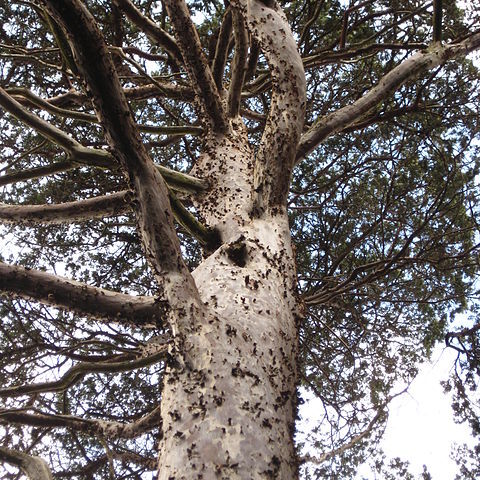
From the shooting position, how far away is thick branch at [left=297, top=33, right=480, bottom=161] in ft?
9.58

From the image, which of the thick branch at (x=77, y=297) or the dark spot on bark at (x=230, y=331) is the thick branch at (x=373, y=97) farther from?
the dark spot on bark at (x=230, y=331)

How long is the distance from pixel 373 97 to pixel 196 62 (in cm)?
133

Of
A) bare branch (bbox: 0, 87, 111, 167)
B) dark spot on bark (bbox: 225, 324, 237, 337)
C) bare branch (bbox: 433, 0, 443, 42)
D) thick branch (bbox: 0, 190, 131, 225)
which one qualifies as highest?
bare branch (bbox: 433, 0, 443, 42)

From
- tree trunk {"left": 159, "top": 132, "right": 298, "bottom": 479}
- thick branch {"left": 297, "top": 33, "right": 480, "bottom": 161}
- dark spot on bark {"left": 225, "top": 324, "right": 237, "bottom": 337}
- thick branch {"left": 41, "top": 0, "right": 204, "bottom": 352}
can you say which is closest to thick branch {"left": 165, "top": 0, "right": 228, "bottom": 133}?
thick branch {"left": 297, "top": 33, "right": 480, "bottom": 161}

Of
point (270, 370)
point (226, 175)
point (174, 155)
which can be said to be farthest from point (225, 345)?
point (174, 155)

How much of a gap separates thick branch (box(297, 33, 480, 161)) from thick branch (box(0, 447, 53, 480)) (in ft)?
7.77

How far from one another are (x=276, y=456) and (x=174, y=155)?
565 cm

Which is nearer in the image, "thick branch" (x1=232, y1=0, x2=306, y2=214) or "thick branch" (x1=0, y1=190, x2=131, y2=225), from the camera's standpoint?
"thick branch" (x1=232, y1=0, x2=306, y2=214)

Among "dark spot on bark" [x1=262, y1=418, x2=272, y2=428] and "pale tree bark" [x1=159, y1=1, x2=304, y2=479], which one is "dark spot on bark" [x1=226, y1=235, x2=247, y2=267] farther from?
"dark spot on bark" [x1=262, y1=418, x2=272, y2=428]

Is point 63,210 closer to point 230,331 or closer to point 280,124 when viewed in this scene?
point 280,124

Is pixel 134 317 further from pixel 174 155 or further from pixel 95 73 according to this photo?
pixel 174 155

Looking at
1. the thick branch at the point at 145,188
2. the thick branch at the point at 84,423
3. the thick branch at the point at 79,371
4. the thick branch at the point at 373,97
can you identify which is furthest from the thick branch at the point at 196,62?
the thick branch at the point at 84,423

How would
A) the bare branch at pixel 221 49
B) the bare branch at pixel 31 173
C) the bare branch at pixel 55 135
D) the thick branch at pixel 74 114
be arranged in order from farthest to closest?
the bare branch at pixel 221 49 → the thick branch at pixel 74 114 → the bare branch at pixel 31 173 → the bare branch at pixel 55 135

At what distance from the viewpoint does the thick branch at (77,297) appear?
1.85m
